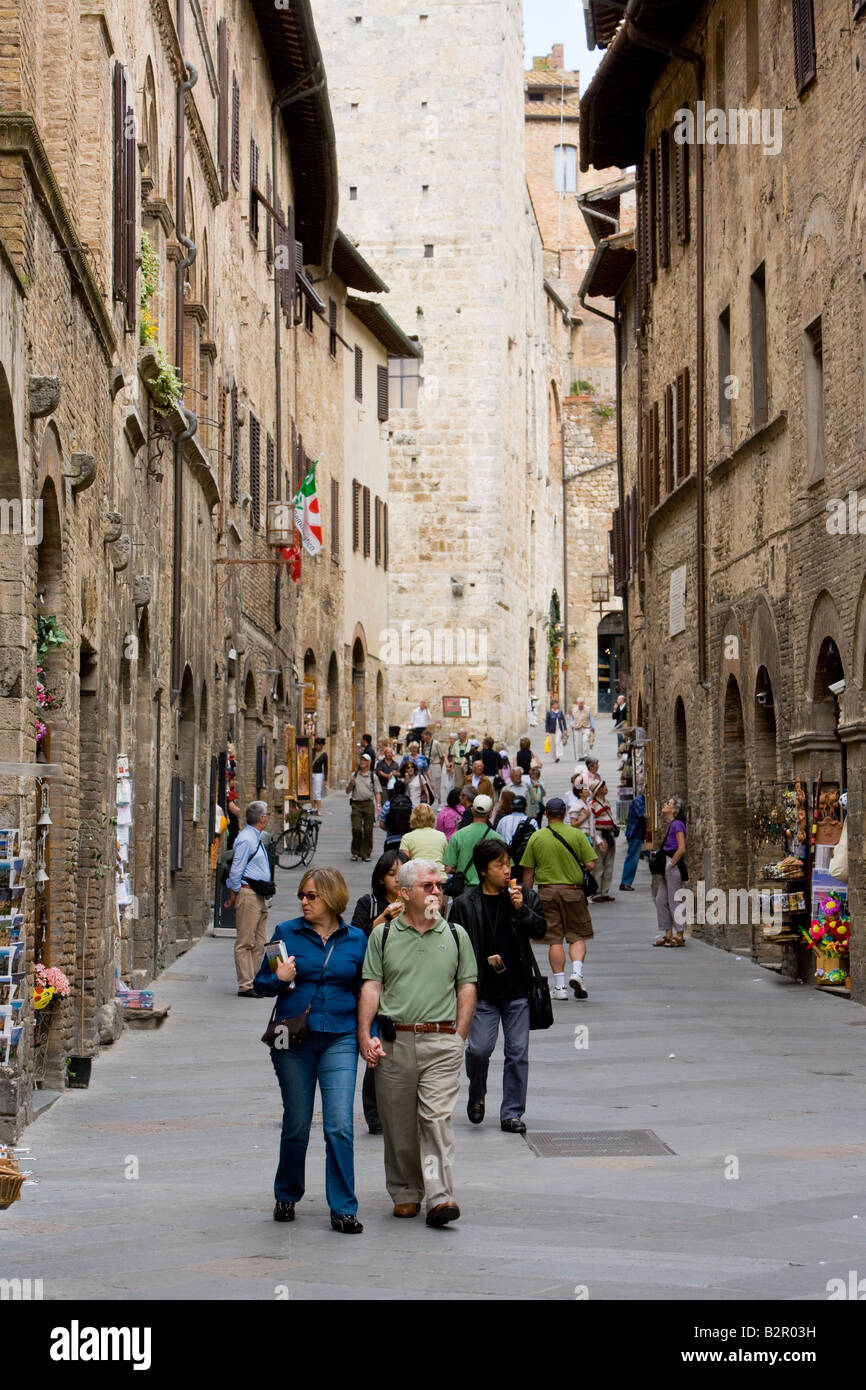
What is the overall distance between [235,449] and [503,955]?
57.1 feet

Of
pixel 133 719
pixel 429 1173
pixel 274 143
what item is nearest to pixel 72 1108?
pixel 429 1173

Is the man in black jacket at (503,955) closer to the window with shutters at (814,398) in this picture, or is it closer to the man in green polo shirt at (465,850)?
the man in green polo shirt at (465,850)

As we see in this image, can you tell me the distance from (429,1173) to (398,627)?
44.6 m

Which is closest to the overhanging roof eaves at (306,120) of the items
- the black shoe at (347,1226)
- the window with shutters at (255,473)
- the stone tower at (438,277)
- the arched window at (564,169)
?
the window with shutters at (255,473)

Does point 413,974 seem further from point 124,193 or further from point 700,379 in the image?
point 700,379

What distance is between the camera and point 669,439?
26109mm

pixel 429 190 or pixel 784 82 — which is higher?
pixel 429 190

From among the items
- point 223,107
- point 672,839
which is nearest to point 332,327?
point 223,107

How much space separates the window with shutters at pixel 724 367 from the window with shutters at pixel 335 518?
1980cm

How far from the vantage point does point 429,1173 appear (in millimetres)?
7844

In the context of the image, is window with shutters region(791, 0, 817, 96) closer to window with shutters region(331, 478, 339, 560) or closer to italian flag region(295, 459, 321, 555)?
italian flag region(295, 459, 321, 555)

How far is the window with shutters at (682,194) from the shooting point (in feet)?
80.8

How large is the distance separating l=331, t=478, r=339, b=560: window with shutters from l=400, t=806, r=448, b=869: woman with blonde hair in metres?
27.9

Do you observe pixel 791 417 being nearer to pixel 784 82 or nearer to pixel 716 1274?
pixel 784 82
